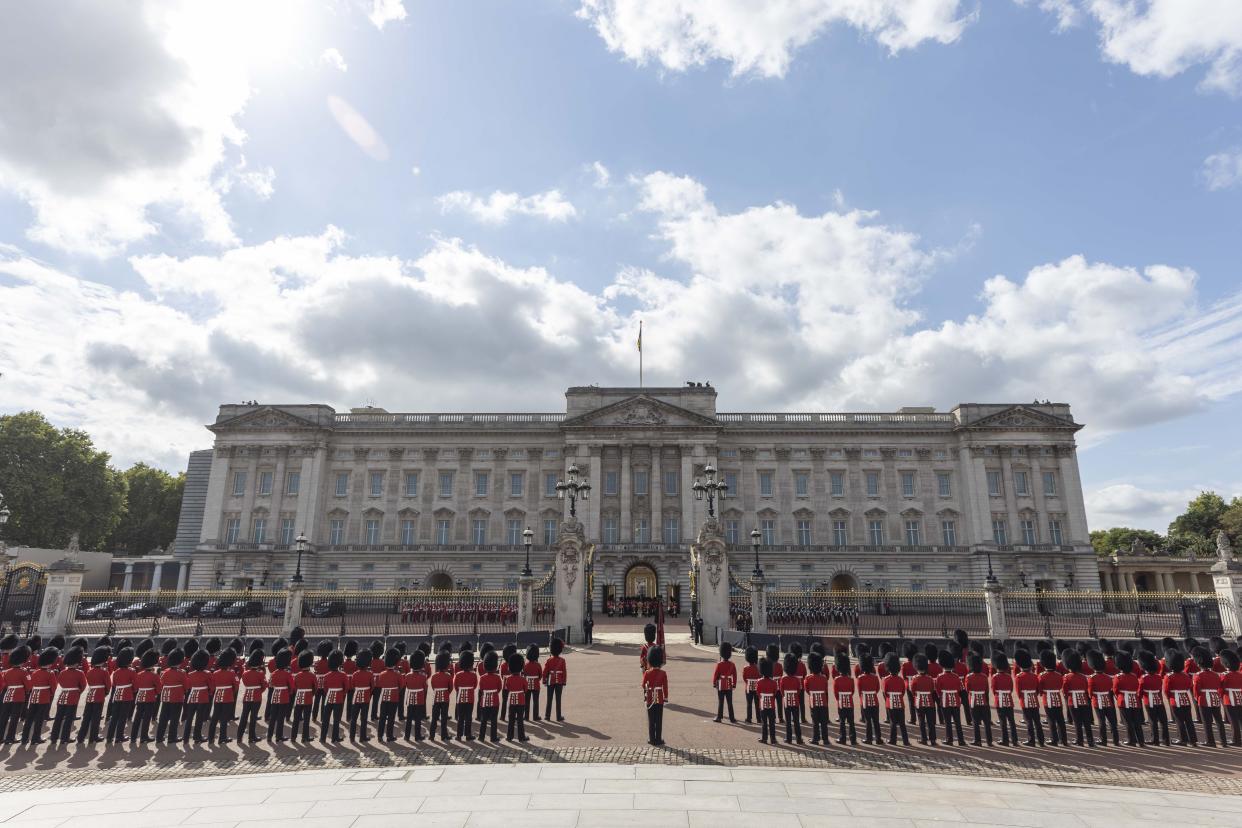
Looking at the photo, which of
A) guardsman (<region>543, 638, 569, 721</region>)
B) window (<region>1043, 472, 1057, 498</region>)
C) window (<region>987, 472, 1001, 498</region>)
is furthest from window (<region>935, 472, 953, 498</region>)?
guardsman (<region>543, 638, 569, 721</region>)

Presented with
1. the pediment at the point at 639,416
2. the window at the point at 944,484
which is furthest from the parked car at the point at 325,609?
the window at the point at 944,484

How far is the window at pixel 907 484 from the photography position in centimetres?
5388

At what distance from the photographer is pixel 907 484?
5419 cm

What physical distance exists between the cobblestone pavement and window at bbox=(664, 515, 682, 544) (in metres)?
39.5

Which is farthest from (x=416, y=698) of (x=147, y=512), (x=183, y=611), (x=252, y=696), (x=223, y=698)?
(x=147, y=512)

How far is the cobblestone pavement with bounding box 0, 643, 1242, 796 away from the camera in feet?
33.1

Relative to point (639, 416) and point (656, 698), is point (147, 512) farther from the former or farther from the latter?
point (656, 698)

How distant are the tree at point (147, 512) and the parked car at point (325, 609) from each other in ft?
145

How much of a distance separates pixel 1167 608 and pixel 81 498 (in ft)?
249

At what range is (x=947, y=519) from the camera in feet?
174

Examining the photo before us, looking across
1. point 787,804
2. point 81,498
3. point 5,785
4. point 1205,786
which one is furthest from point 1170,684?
point 81,498

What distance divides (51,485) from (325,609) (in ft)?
116

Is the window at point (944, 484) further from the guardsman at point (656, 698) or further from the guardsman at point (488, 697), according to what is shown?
the guardsman at point (488, 697)

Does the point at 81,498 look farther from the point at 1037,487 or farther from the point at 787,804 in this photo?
the point at 1037,487
